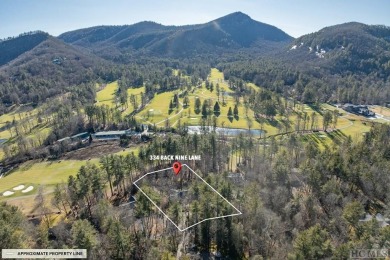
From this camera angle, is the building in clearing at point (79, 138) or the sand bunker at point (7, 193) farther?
the building in clearing at point (79, 138)

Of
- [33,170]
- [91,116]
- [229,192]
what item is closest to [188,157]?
[229,192]

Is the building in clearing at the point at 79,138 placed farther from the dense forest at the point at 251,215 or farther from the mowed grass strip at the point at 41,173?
the dense forest at the point at 251,215

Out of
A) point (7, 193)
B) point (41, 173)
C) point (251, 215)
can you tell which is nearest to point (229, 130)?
point (41, 173)

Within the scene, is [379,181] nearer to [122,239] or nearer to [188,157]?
[188,157]

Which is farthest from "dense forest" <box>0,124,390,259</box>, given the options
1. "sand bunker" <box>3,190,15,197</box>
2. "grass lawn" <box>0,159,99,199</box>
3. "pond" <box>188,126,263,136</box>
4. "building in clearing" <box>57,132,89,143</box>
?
"building in clearing" <box>57,132,89,143</box>

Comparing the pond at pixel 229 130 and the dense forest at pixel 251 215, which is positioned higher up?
the dense forest at pixel 251 215

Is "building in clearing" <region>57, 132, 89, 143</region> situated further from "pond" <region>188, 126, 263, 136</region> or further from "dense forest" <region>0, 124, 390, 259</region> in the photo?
"dense forest" <region>0, 124, 390, 259</region>

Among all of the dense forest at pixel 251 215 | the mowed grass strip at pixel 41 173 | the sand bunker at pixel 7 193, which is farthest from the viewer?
the mowed grass strip at pixel 41 173

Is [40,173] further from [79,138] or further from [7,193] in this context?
[79,138]

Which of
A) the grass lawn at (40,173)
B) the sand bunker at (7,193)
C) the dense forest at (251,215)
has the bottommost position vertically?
the grass lawn at (40,173)

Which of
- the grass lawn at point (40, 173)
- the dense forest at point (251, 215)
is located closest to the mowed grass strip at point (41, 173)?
the grass lawn at point (40, 173)

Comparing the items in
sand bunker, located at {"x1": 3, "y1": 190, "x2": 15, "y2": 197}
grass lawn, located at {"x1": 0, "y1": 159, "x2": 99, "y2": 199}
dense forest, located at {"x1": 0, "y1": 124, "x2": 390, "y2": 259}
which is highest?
dense forest, located at {"x1": 0, "y1": 124, "x2": 390, "y2": 259}
